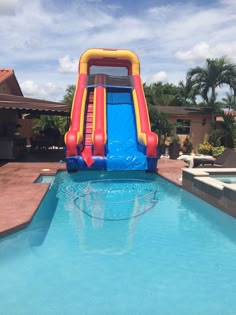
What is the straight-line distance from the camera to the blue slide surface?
448 inches

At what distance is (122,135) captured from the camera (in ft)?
42.4

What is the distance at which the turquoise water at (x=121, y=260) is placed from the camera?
366cm

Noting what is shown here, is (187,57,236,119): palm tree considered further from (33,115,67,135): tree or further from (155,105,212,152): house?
(33,115,67,135): tree

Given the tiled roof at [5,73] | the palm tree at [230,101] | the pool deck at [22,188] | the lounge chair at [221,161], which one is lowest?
the pool deck at [22,188]

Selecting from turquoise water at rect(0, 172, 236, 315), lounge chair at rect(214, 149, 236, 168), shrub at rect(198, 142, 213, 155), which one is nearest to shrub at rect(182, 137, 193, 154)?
shrub at rect(198, 142, 213, 155)

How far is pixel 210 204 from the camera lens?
765 centimetres

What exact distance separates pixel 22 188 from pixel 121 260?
427 cm

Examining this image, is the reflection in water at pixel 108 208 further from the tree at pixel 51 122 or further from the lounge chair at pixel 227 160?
the tree at pixel 51 122

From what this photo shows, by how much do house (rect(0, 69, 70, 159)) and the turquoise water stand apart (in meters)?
6.28

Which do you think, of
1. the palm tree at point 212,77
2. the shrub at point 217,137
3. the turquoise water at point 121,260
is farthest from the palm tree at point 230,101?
the turquoise water at point 121,260

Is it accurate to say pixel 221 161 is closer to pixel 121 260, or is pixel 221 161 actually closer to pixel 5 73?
pixel 121 260

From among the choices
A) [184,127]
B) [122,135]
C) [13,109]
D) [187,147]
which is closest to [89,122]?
[122,135]

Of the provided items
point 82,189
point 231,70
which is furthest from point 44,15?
point 231,70

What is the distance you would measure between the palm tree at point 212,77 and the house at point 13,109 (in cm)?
847
